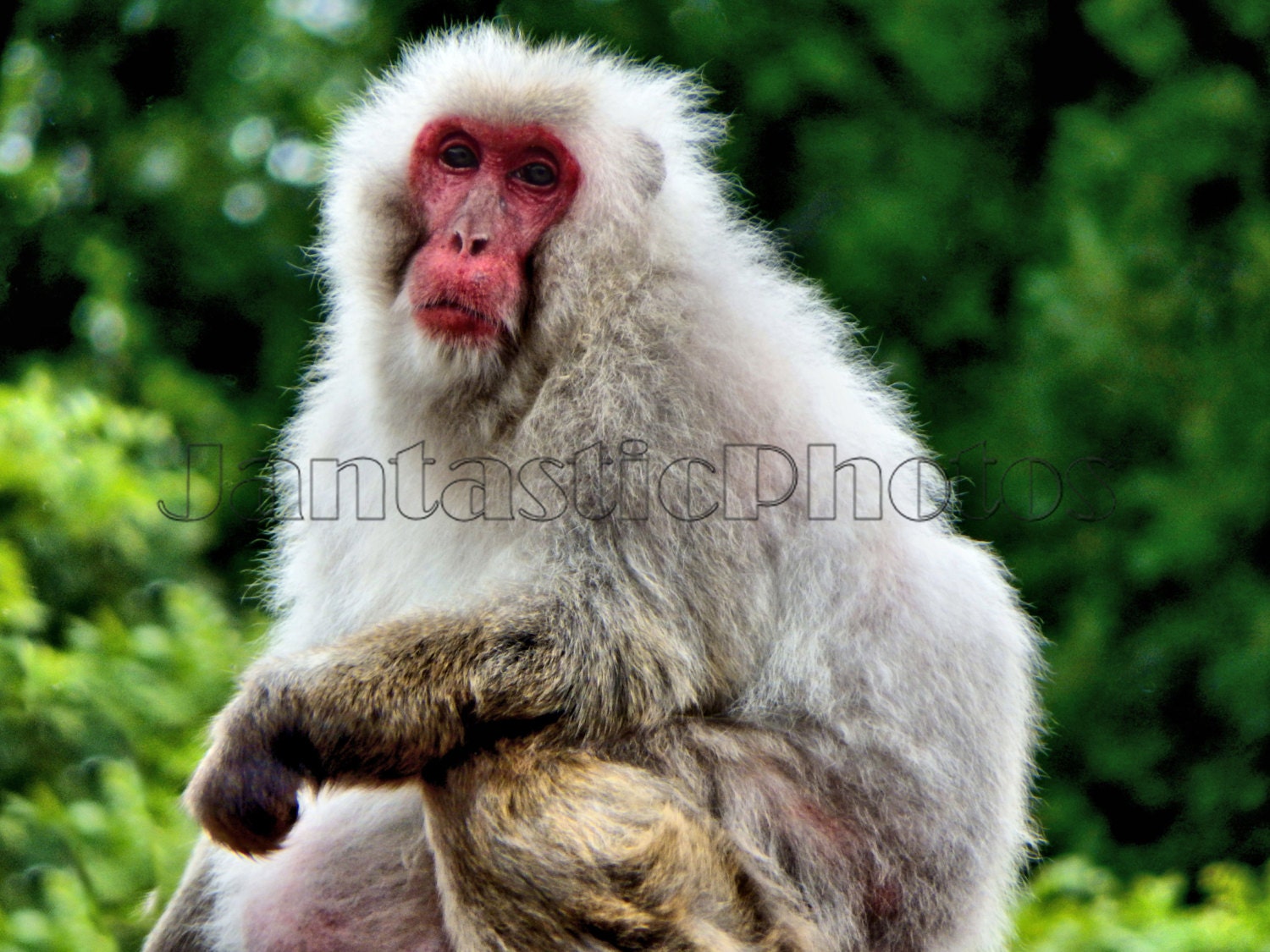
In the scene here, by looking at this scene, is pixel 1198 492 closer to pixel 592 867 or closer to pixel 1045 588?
pixel 1045 588

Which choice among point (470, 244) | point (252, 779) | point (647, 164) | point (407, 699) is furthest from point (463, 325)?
point (252, 779)

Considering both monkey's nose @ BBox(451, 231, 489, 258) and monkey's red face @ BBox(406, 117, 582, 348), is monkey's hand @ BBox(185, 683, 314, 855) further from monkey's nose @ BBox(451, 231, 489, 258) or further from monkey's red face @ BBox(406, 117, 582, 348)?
monkey's nose @ BBox(451, 231, 489, 258)

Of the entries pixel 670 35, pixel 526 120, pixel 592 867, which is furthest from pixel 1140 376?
pixel 592 867

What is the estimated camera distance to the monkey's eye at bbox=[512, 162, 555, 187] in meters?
3.19

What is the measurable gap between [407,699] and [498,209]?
3.32ft

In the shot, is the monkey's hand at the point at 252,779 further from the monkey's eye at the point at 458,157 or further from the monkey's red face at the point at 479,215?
the monkey's eye at the point at 458,157

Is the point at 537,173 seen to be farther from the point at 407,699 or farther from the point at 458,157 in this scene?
the point at 407,699

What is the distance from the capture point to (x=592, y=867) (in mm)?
2537

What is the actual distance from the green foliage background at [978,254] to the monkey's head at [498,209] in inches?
141

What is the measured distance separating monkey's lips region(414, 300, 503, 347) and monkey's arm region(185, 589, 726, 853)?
53 centimetres

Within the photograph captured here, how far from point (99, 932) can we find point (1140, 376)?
19.9 ft

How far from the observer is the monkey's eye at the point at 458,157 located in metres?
3.21

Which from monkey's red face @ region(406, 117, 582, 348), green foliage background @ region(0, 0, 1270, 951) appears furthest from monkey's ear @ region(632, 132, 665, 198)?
green foliage background @ region(0, 0, 1270, 951)

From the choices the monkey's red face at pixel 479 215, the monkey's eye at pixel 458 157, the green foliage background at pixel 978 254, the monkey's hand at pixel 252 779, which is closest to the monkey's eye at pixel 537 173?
the monkey's red face at pixel 479 215
